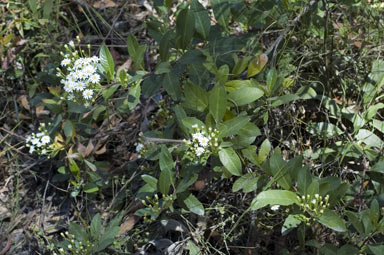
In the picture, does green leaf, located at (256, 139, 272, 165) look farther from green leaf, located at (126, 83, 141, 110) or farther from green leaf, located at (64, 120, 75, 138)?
green leaf, located at (64, 120, 75, 138)

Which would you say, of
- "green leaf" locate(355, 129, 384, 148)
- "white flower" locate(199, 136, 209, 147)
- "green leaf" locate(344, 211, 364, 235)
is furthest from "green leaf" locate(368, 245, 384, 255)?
"white flower" locate(199, 136, 209, 147)

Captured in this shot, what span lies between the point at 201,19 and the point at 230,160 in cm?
74

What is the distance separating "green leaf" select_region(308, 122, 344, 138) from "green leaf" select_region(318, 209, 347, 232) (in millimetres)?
574

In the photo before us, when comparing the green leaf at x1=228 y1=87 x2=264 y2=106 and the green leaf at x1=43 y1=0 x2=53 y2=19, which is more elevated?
the green leaf at x1=228 y1=87 x2=264 y2=106

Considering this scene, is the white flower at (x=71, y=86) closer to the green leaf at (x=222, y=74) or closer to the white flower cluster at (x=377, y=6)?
the green leaf at (x=222, y=74)

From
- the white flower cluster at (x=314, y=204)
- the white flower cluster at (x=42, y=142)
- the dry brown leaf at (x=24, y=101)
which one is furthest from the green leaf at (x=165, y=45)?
the dry brown leaf at (x=24, y=101)

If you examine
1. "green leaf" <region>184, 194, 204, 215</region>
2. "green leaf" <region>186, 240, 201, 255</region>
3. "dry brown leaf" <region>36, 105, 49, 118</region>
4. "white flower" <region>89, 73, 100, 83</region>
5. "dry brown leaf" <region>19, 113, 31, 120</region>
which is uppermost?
"white flower" <region>89, 73, 100, 83</region>

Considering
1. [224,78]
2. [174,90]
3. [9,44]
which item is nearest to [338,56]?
[224,78]

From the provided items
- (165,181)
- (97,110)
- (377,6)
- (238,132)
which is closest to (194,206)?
(165,181)

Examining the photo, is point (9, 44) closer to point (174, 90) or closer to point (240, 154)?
point (174, 90)

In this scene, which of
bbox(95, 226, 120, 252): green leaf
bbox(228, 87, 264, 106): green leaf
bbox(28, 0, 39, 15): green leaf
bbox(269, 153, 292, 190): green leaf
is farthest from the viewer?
bbox(28, 0, 39, 15): green leaf

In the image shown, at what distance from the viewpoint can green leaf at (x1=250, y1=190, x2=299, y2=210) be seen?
186 cm

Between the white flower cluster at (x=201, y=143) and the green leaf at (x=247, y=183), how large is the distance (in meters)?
0.19

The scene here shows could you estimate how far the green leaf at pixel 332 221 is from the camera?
1.82 meters
